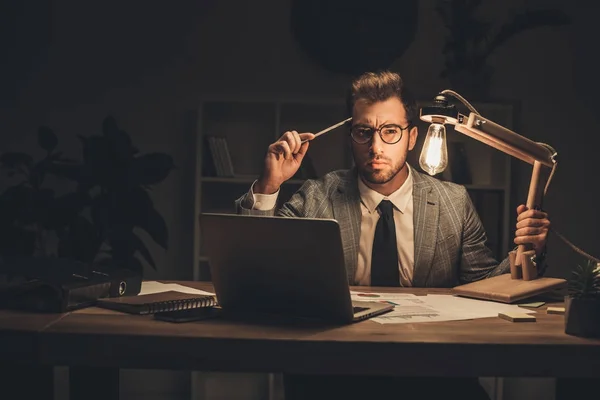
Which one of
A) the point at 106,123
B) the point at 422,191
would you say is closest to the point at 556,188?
the point at 422,191

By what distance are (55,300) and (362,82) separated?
154cm

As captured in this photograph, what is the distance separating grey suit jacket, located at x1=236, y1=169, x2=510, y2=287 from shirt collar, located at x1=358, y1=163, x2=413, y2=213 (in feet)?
0.08

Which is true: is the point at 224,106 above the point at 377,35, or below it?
below

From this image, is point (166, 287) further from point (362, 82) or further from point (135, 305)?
point (362, 82)

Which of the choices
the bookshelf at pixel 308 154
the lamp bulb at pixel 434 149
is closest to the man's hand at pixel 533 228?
the lamp bulb at pixel 434 149

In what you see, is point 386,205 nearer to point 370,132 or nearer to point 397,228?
point 397,228

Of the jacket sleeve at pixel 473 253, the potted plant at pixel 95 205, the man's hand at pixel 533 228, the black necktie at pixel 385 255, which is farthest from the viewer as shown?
the potted plant at pixel 95 205

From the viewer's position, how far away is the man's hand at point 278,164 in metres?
2.32

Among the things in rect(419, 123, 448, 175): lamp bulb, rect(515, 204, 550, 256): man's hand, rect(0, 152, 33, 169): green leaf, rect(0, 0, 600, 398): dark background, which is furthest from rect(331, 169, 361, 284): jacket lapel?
rect(0, 152, 33, 169): green leaf

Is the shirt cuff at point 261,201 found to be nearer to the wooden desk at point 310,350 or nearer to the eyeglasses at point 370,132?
the eyeglasses at point 370,132

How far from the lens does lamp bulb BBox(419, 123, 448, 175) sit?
6.31ft

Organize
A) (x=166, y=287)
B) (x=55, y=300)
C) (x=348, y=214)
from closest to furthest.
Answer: (x=55, y=300) → (x=166, y=287) → (x=348, y=214)

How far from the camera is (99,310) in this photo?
5.00ft

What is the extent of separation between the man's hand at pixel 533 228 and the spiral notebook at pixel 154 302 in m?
0.79
